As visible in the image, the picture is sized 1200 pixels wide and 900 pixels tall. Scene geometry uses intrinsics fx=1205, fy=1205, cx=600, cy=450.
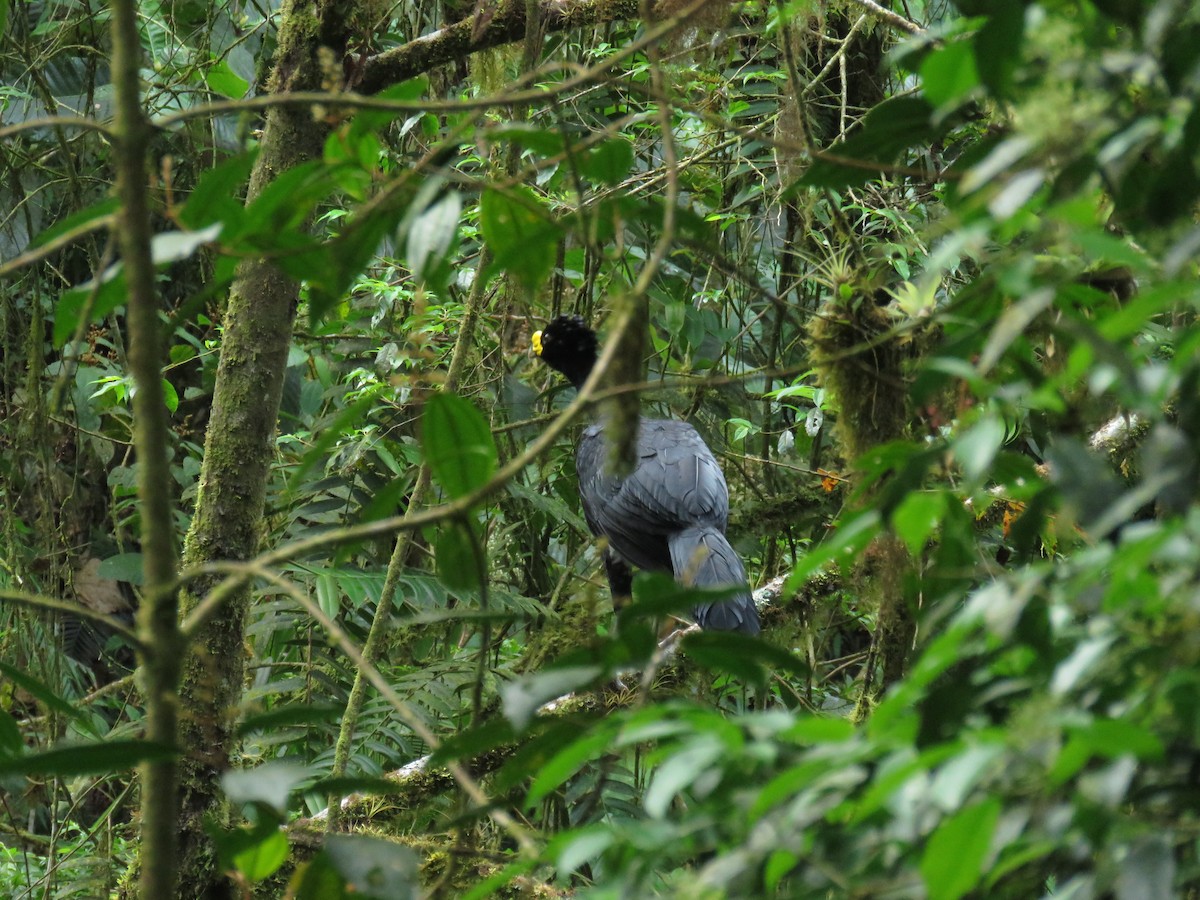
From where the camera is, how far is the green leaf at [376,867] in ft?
3.54

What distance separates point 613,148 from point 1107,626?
27.5 inches

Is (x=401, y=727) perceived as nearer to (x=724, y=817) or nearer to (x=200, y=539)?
(x=200, y=539)

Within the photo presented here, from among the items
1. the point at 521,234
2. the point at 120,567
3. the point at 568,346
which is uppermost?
the point at 521,234

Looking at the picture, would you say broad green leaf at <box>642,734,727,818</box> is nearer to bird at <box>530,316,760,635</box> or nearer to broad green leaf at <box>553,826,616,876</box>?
broad green leaf at <box>553,826,616,876</box>

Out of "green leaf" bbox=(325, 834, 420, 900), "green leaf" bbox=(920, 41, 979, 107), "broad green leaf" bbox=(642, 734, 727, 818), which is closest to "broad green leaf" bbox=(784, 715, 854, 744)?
"broad green leaf" bbox=(642, 734, 727, 818)

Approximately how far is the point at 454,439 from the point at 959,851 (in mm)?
796

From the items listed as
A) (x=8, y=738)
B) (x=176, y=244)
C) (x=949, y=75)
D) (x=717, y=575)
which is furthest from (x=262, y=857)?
(x=717, y=575)

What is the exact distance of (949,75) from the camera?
3.30 ft

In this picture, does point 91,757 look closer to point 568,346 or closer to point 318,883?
point 318,883

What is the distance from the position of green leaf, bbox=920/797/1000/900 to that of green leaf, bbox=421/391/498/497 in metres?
0.71

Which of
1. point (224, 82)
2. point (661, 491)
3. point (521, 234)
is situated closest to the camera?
point (521, 234)

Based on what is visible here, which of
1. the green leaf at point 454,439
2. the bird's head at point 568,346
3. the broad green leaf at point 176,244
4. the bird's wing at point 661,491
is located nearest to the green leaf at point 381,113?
the broad green leaf at point 176,244

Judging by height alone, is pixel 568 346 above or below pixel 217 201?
below

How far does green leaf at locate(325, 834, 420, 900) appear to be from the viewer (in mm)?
1078
